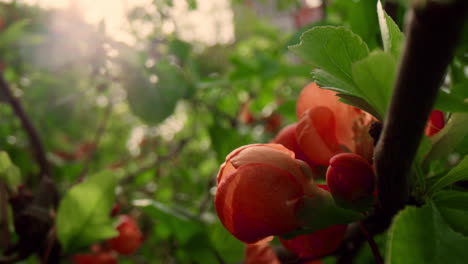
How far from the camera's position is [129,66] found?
3.27 feet

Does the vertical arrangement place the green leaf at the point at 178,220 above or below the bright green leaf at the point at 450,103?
below

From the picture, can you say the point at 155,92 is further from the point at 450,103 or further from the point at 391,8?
the point at 450,103

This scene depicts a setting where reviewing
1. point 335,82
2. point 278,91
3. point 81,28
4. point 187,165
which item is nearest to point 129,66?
point 81,28

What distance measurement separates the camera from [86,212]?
643 millimetres

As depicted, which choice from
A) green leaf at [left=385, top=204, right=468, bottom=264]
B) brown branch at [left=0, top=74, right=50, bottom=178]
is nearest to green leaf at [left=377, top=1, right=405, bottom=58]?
green leaf at [left=385, top=204, right=468, bottom=264]

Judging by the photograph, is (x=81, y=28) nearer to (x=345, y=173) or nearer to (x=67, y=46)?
(x=67, y=46)

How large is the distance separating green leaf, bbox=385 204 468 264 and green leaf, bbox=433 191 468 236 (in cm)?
5

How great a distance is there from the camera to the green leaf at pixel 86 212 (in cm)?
63

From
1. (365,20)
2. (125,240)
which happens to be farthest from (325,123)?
(125,240)

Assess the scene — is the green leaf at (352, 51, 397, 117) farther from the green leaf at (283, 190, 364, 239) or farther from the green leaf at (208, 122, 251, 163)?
the green leaf at (208, 122, 251, 163)

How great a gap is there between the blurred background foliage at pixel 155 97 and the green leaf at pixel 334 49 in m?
0.25

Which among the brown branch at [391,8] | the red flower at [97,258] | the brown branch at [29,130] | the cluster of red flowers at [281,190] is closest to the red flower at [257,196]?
the cluster of red flowers at [281,190]

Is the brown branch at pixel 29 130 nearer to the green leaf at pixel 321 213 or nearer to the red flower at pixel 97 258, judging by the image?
the red flower at pixel 97 258

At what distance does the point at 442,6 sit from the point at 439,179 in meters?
0.24
